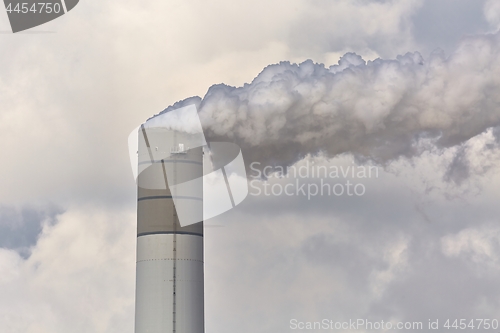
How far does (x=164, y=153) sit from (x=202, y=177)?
349 cm

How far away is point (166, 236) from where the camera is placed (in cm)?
10931

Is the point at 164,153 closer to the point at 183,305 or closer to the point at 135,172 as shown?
the point at 135,172

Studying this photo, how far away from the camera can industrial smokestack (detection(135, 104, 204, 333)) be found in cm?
10900

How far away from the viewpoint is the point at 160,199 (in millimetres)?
109375

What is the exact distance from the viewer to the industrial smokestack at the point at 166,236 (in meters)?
109

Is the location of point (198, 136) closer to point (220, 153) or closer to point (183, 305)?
point (220, 153)

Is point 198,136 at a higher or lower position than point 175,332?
higher

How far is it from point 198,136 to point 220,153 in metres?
2.10

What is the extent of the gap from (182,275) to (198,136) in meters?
9.82

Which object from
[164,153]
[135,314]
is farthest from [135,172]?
[135,314]

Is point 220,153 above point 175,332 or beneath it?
above

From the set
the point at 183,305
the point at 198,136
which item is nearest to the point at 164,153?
the point at 198,136

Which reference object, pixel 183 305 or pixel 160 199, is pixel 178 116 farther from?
pixel 183 305

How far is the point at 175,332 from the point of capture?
10881 cm
